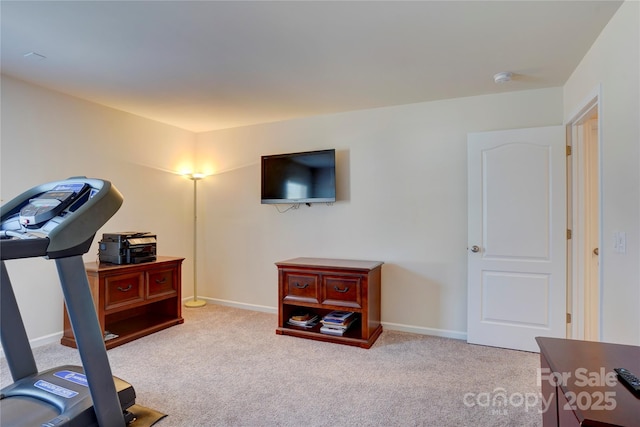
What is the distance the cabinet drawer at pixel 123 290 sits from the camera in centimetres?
310

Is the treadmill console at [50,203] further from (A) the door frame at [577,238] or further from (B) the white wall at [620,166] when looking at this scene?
(A) the door frame at [577,238]

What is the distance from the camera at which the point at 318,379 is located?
2.49m

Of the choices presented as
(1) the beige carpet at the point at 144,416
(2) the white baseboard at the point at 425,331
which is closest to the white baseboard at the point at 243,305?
(2) the white baseboard at the point at 425,331

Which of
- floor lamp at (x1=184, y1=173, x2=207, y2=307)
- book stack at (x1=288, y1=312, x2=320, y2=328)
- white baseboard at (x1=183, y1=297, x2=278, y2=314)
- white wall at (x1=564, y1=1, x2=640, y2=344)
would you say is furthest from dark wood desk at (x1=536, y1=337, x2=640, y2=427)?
floor lamp at (x1=184, y1=173, x2=207, y2=307)

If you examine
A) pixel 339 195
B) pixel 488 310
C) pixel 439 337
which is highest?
pixel 339 195

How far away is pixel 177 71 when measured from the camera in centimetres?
276

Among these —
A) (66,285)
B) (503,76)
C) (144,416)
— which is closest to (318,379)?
(144,416)

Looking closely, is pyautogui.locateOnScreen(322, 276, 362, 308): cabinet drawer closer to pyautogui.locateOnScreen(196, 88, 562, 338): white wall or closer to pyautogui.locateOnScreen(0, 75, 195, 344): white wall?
pyautogui.locateOnScreen(196, 88, 562, 338): white wall

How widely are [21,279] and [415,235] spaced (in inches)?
143

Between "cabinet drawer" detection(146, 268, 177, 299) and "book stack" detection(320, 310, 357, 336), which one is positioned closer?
"book stack" detection(320, 310, 357, 336)

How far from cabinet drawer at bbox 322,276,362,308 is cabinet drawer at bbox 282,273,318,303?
11 centimetres

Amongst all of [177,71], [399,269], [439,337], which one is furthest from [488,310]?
[177,71]

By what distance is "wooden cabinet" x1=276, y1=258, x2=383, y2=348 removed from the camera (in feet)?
10.4

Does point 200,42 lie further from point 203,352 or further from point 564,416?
point 564,416
